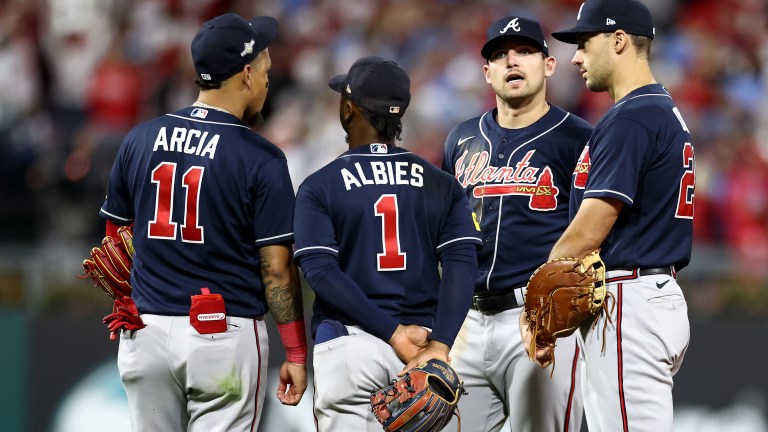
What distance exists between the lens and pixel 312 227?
4270mm

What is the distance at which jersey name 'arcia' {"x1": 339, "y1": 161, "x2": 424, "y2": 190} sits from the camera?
4.29 meters

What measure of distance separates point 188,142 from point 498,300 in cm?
158

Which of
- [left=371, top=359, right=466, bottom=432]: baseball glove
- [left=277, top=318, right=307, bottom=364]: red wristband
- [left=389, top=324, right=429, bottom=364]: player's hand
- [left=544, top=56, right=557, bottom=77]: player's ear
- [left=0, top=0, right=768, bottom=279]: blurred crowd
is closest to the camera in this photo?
[left=371, top=359, right=466, bottom=432]: baseball glove

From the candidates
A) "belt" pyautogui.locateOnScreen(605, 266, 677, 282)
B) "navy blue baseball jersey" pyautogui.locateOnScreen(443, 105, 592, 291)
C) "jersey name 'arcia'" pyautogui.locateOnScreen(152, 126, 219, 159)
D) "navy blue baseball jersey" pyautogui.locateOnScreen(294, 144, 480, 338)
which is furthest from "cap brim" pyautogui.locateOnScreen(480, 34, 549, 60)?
"jersey name 'arcia'" pyautogui.locateOnScreen(152, 126, 219, 159)

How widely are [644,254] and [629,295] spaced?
0.17 meters

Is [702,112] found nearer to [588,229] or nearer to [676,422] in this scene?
[676,422]

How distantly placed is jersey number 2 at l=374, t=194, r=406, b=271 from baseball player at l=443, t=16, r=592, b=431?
3.02 feet

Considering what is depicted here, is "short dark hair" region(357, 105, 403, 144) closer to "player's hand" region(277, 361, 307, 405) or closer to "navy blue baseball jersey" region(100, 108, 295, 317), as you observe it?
"navy blue baseball jersey" region(100, 108, 295, 317)

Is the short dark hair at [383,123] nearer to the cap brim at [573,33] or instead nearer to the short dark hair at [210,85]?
the short dark hair at [210,85]

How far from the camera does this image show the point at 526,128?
5.30m

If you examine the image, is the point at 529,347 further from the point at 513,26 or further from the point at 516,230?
Result: the point at 513,26

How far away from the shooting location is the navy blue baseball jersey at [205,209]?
4.41 m

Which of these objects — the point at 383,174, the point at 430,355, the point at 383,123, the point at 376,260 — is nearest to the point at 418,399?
the point at 430,355

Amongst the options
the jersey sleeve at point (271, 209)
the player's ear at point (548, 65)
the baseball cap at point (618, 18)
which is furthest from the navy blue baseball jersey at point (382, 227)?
the player's ear at point (548, 65)
